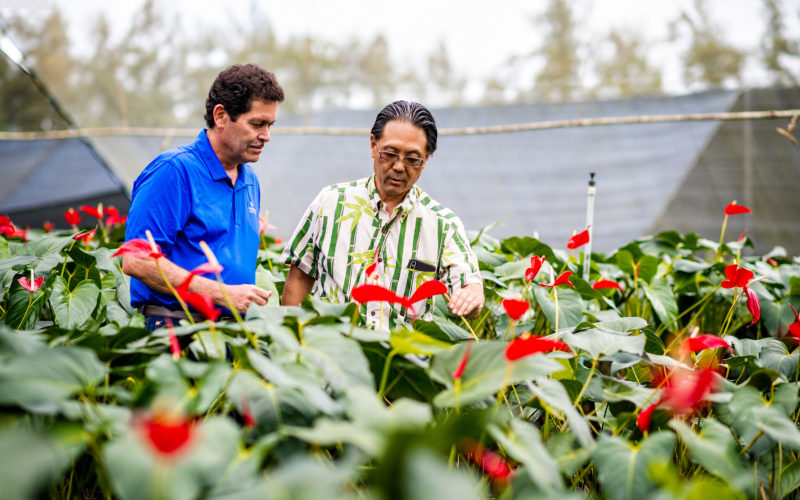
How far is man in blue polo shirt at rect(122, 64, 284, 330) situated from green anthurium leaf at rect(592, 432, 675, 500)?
0.96 metres

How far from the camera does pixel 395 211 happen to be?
176cm

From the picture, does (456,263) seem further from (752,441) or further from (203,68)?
(203,68)

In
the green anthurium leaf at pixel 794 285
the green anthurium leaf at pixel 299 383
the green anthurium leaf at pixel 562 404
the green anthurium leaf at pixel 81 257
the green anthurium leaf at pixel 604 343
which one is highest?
the green anthurium leaf at pixel 81 257

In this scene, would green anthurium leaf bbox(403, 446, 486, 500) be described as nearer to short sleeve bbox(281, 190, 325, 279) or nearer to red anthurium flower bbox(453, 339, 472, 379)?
red anthurium flower bbox(453, 339, 472, 379)

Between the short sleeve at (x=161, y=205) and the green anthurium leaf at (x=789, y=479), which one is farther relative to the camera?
the short sleeve at (x=161, y=205)

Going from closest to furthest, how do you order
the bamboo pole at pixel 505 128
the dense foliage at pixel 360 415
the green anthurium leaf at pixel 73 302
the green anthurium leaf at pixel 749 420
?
the dense foliage at pixel 360 415, the green anthurium leaf at pixel 749 420, the green anthurium leaf at pixel 73 302, the bamboo pole at pixel 505 128

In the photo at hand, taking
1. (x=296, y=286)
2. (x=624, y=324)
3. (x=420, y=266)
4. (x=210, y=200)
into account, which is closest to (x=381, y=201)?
(x=420, y=266)

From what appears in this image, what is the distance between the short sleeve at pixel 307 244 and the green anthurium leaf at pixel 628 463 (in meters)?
1.05

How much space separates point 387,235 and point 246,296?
1.65 ft

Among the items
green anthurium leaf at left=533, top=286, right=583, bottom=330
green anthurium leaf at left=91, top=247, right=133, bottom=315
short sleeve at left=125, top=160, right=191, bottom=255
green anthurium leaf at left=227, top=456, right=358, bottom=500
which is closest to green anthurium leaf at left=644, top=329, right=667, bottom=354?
green anthurium leaf at left=533, top=286, right=583, bottom=330

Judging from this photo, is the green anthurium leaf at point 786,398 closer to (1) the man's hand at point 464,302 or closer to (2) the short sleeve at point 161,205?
(1) the man's hand at point 464,302

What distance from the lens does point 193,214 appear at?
5.59 feet

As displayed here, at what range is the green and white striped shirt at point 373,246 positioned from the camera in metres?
1.74

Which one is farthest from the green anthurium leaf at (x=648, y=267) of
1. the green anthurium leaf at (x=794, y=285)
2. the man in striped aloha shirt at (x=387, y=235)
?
the man in striped aloha shirt at (x=387, y=235)
